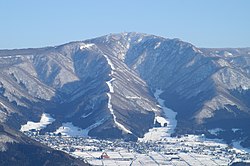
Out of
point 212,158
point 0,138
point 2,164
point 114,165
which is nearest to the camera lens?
point 2,164

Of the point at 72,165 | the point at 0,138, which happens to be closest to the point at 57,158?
the point at 72,165

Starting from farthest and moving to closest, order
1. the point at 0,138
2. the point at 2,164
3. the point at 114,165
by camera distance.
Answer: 1. the point at 114,165
2. the point at 0,138
3. the point at 2,164

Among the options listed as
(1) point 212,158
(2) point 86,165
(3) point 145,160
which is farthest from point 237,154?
(2) point 86,165

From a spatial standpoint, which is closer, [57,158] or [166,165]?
[57,158]

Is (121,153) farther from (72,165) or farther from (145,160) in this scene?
(72,165)

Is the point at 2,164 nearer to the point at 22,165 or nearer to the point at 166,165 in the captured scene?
the point at 22,165

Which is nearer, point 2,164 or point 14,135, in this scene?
point 2,164
